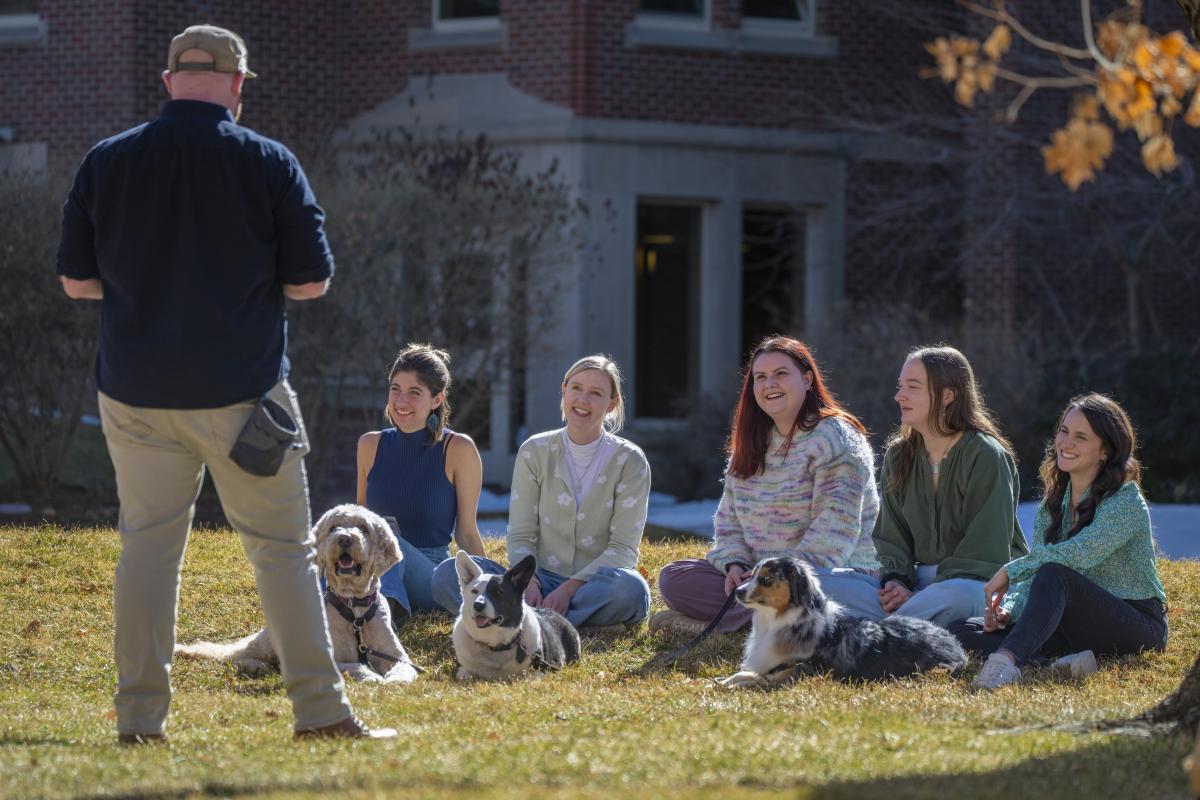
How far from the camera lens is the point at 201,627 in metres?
8.13

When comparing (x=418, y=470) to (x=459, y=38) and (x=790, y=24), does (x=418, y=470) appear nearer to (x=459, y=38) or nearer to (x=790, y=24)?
(x=459, y=38)

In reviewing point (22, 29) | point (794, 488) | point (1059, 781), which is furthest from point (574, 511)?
point (22, 29)

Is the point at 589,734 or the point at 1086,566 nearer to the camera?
the point at 589,734

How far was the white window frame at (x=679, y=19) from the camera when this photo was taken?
17500mm

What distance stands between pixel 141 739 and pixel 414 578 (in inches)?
124


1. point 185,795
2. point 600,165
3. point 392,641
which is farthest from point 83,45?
point 185,795

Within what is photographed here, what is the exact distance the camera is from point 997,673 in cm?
650

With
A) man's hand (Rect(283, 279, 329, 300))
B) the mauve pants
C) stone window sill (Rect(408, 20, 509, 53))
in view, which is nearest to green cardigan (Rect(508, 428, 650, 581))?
the mauve pants

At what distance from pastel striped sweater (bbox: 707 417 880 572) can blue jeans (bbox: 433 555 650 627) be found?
44 cm

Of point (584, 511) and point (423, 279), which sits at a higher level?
point (423, 279)

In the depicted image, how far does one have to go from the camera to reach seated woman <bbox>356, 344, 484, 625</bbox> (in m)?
8.07

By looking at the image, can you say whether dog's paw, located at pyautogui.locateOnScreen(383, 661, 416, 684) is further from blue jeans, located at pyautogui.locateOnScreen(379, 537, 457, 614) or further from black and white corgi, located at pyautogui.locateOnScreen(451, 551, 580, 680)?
blue jeans, located at pyautogui.locateOnScreen(379, 537, 457, 614)

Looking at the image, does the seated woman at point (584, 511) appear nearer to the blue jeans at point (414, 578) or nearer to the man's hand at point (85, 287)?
the blue jeans at point (414, 578)

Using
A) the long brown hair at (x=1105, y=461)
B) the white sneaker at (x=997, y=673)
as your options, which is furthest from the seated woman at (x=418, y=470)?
the long brown hair at (x=1105, y=461)
